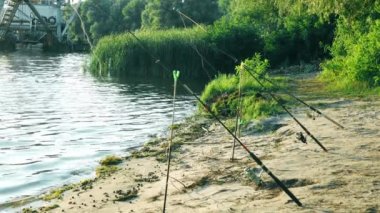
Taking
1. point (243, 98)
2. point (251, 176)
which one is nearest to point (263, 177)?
point (251, 176)

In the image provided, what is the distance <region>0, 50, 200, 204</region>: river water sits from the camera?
11355 millimetres

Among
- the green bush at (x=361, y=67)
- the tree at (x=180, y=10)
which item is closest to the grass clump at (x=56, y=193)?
the green bush at (x=361, y=67)

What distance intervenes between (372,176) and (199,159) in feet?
12.6

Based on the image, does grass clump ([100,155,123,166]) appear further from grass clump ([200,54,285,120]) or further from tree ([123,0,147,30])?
tree ([123,0,147,30])

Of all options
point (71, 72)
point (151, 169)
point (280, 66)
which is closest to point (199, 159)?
point (151, 169)

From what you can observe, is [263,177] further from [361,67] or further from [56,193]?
[361,67]

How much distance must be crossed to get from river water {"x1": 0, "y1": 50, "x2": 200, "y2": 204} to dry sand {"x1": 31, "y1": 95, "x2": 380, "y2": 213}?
168 centimetres

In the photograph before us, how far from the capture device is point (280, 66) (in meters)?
35.8

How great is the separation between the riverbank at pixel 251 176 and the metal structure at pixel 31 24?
5668cm

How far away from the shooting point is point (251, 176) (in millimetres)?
8250

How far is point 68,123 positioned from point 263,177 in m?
10.6

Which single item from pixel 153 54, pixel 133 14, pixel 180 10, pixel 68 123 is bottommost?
pixel 68 123

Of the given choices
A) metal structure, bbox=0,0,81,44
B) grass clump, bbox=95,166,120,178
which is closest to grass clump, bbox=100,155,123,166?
grass clump, bbox=95,166,120,178

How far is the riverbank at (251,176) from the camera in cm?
Answer: 721
